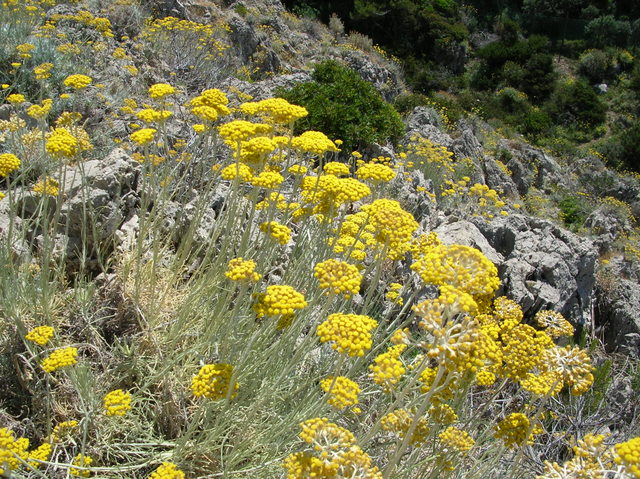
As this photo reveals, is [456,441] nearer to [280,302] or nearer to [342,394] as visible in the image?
[342,394]

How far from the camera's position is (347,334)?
179 centimetres

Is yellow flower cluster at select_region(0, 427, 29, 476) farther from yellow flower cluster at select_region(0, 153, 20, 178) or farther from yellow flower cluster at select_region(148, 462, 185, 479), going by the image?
yellow flower cluster at select_region(0, 153, 20, 178)

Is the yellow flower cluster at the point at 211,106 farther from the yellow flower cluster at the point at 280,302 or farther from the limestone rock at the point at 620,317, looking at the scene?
the limestone rock at the point at 620,317

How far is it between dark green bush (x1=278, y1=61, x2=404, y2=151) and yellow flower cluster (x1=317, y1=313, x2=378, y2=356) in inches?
254

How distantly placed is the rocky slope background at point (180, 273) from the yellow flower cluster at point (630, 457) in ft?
0.15

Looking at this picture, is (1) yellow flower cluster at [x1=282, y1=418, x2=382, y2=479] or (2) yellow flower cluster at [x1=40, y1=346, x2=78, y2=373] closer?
(1) yellow flower cluster at [x1=282, y1=418, x2=382, y2=479]

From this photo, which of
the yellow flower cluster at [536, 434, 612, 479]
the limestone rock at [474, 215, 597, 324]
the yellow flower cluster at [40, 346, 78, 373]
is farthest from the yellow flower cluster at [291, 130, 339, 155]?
the limestone rock at [474, 215, 597, 324]

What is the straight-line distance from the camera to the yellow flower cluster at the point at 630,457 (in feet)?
4.72

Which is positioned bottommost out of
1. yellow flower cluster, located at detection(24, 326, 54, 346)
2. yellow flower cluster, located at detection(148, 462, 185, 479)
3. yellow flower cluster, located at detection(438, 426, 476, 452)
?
yellow flower cluster, located at detection(148, 462, 185, 479)

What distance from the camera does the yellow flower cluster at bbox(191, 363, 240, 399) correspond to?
1977 millimetres

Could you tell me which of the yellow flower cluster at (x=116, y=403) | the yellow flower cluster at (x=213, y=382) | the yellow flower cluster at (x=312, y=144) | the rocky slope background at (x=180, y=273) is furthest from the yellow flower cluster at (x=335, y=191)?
the yellow flower cluster at (x=116, y=403)

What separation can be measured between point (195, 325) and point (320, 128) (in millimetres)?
5421

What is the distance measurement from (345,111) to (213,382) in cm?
690

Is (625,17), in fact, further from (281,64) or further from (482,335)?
(482,335)
